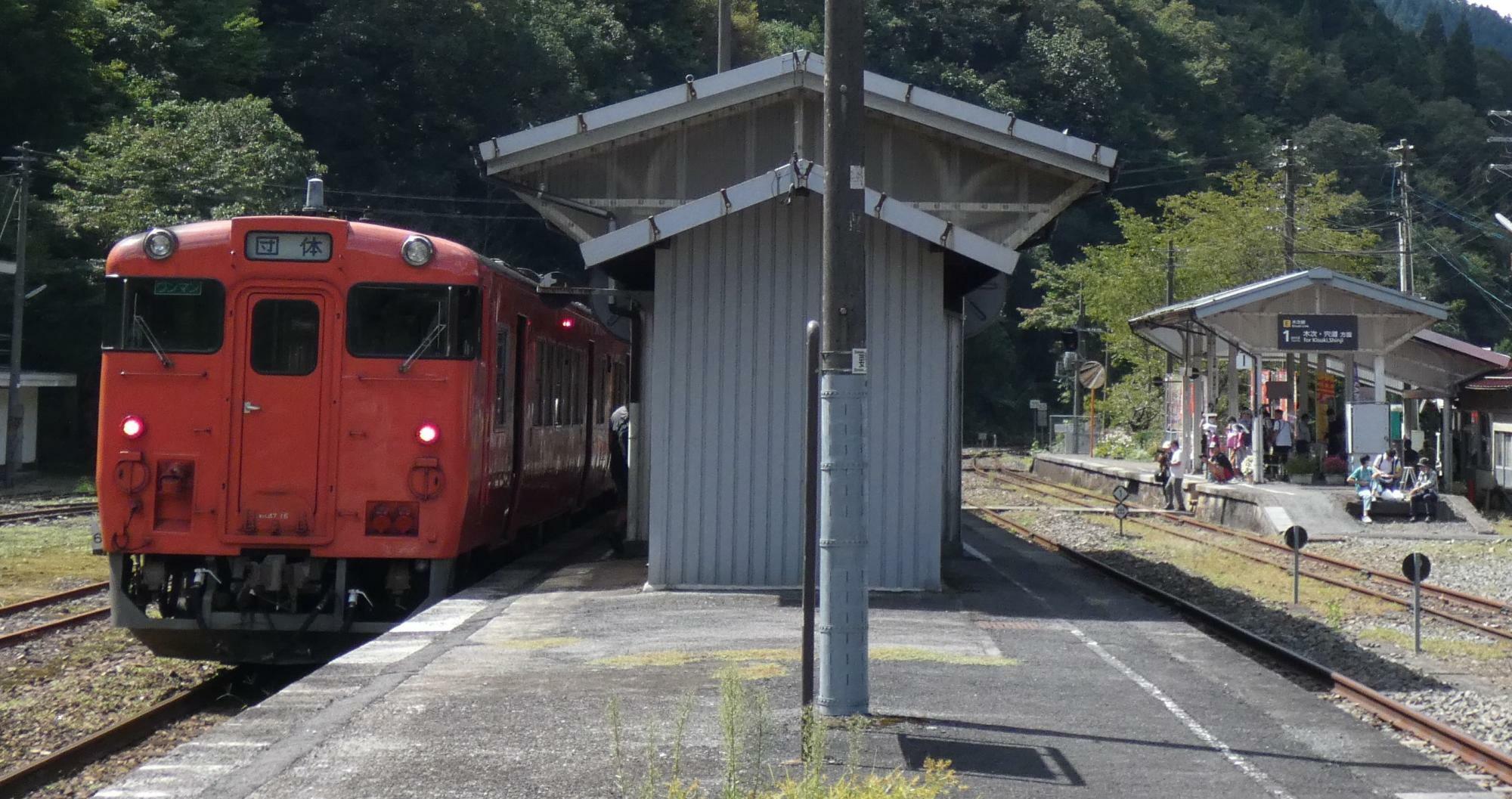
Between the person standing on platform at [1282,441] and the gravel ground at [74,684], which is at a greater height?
the person standing on platform at [1282,441]

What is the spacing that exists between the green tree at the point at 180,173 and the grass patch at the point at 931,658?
1003 inches

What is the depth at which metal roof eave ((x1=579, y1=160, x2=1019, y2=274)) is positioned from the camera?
11.2 m

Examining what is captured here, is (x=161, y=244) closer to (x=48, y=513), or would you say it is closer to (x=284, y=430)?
(x=284, y=430)

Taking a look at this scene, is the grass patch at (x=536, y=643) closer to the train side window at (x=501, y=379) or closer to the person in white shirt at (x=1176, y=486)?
the train side window at (x=501, y=379)

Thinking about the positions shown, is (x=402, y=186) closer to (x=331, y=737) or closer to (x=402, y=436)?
(x=402, y=436)

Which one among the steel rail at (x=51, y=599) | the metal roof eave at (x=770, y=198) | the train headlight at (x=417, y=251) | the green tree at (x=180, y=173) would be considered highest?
the green tree at (x=180, y=173)

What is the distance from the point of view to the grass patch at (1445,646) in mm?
11500

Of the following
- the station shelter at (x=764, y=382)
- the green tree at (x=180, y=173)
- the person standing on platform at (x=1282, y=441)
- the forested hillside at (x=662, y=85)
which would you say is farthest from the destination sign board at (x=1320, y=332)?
the green tree at (x=180, y=173)

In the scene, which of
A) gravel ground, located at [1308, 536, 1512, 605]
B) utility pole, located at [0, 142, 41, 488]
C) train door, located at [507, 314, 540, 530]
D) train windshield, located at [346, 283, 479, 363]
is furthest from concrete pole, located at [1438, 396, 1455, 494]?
utility pole, located at [0, 142, 41, 488]

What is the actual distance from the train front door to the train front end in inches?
0.4

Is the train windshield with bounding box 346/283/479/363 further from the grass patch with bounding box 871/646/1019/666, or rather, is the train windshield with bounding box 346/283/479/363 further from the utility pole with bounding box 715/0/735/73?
the utility pole with bounding box 715/0/735/73

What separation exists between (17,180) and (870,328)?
29.6 meters

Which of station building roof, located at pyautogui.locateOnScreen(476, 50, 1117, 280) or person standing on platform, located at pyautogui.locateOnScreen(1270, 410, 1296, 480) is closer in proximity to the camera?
station building roof, located at pyautogui.locateOnScreen(476, 50, 1117, 280)

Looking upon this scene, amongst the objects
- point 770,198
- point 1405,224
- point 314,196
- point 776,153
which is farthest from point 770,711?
point 1405,224
